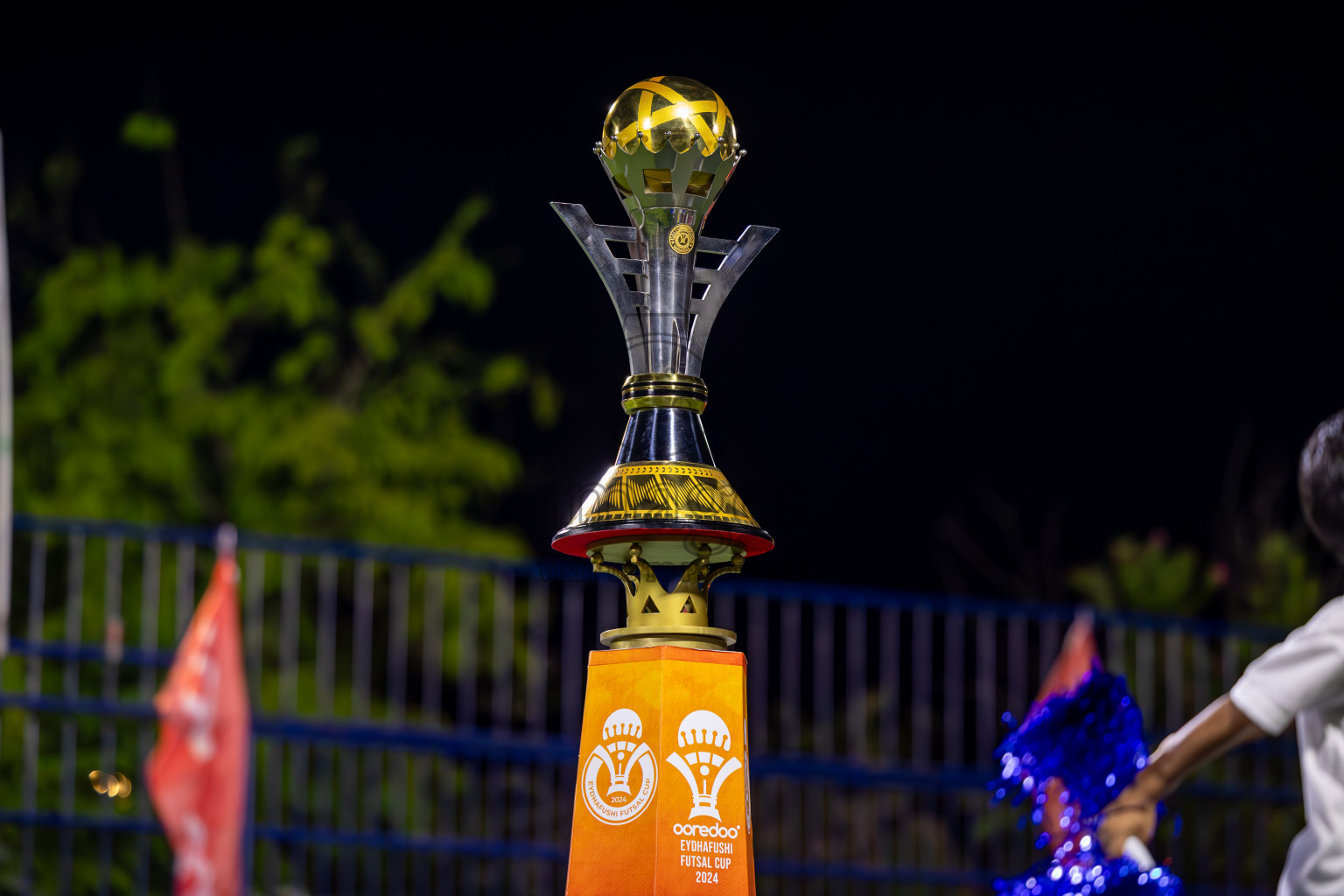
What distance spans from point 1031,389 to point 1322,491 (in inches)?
276

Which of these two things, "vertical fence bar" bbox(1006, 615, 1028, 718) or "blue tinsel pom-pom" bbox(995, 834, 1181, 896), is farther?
"vertical fence bar" bbox(1006, 615, 1028, 718)

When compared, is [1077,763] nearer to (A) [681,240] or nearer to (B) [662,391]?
(B) [662,391]

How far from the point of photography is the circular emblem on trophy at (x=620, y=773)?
6.10 feet

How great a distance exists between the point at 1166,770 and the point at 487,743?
11.3 ft

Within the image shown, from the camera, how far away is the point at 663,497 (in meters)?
1.91

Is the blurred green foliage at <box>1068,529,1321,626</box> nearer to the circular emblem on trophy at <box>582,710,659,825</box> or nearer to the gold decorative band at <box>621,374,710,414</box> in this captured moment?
the gold decorative band at <box>621,374,710,414</box>

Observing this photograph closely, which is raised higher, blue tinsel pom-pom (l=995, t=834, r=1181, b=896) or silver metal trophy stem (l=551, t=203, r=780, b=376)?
silver metal trophy stem (l=551, t=203, r=780, b=376)

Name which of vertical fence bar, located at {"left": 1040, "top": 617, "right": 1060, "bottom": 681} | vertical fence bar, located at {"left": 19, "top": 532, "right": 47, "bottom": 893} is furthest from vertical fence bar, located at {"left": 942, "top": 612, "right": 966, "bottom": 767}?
vertical fence bar, located at {"left": 19, "top": 532, "right": 47, "bottom": 893}

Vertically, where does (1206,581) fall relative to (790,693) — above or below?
above

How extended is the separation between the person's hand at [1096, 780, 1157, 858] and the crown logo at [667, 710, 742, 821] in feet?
1.47

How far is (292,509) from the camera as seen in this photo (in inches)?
331

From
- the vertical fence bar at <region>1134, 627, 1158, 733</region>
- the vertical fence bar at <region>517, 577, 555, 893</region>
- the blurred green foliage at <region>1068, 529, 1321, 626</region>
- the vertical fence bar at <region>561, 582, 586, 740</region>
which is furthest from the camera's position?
the blurred green foliage at <region>1068, 529, 1321, 626</region>

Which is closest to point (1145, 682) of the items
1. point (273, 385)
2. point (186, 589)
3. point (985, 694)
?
point (985, 694)

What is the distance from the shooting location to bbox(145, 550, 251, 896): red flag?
3.86 metres
